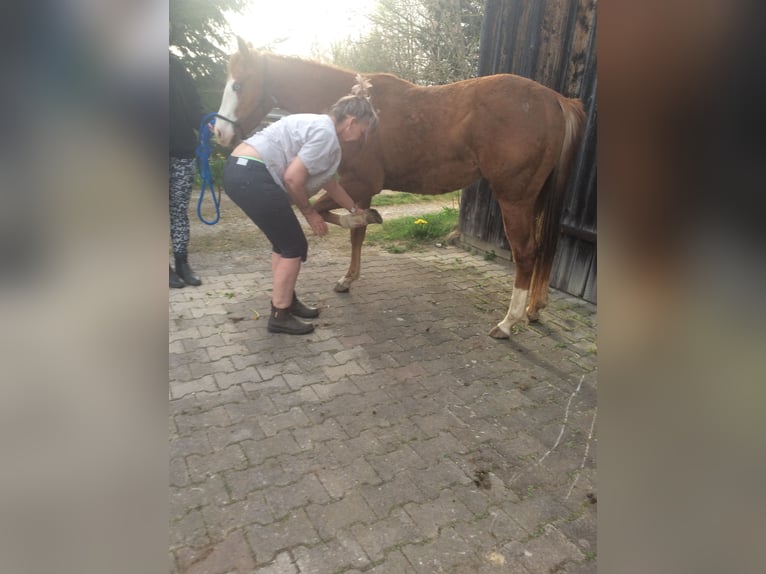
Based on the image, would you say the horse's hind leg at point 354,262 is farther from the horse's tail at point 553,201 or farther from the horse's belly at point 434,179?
the horse's tail at point 553,201

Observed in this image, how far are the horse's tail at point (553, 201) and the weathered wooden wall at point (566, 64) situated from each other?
0.58m

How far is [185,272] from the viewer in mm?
4398

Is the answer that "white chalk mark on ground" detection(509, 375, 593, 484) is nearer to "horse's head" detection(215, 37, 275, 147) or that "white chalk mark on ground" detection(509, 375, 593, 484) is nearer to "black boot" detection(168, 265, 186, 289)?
"horse's head" detection(215, 37, 275, 147)

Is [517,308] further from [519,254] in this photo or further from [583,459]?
[583,459]

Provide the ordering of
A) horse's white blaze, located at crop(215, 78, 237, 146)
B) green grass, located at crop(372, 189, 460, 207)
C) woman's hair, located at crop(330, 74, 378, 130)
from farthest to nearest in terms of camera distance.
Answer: green grass, located at crop(372, 189, 460, 207)
horse's white blaze, located at crop(215, 78, 237, 146)
woman's hair, located at crop(330, 74, 378, 130)

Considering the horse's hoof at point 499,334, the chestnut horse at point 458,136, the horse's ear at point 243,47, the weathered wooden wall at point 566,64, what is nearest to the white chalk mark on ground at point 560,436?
the horse's hoof at point 499,334

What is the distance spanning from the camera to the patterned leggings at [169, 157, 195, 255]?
4.11m

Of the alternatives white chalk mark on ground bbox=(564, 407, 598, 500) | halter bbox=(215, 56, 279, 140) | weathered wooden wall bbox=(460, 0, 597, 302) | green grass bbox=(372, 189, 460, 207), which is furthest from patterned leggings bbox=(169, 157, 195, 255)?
green grass bbox=(372, 189, 460, 207)

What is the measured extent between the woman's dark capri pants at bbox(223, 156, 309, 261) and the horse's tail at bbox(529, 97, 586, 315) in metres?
1.82

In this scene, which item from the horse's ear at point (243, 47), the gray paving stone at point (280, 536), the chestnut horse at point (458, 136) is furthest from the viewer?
the horse's ear at point (243, 47)

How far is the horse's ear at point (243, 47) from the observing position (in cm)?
361
